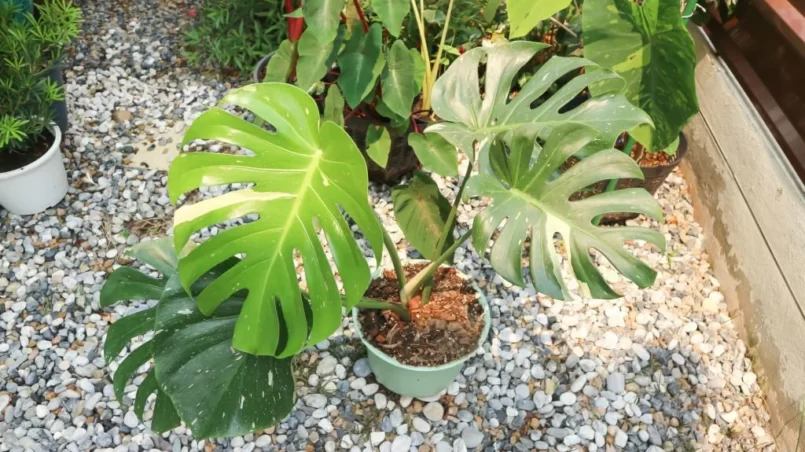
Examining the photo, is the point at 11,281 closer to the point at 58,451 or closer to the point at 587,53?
the point at 58,451

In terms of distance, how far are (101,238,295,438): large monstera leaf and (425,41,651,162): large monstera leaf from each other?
549 mm

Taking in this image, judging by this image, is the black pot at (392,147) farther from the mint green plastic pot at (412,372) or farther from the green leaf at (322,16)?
A: the mint green plastic pot at (412,372)

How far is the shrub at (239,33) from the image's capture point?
2475 millimetres

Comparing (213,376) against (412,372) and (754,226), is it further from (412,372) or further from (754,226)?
→ (754,226)


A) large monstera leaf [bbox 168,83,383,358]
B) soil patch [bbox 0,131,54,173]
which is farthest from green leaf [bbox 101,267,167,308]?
soil patch [bbox 0,131,54,173]

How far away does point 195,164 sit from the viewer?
1013 mm

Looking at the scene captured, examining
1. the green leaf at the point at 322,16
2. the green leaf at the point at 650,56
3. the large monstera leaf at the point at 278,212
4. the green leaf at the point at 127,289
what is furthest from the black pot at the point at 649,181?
the green leaf at the point at 127,289

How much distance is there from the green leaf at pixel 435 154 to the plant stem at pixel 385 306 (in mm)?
369

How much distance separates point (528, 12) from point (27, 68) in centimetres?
151

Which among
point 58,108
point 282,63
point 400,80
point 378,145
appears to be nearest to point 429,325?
point 378,145

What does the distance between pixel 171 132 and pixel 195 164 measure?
1437 millimetres

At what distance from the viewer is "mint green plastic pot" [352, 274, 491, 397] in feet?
4.75

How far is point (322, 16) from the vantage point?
143cm

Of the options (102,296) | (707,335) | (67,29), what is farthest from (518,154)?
(67,29)
